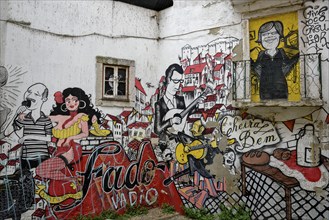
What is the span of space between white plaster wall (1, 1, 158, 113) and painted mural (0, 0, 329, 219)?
27cm

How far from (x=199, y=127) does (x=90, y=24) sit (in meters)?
3.37

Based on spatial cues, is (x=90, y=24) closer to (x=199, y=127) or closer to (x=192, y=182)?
(x=199, y=127)

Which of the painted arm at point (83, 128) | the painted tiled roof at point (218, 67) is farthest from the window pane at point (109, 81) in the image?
the painted tiled roof at point (218, 67)

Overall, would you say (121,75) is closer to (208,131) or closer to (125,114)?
(125,114)

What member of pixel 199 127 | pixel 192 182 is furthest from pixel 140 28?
pixel 192 182

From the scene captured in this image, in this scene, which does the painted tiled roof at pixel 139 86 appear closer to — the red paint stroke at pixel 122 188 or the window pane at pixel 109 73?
the window pane at pixel 109 73

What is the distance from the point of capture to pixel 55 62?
22.2 feet

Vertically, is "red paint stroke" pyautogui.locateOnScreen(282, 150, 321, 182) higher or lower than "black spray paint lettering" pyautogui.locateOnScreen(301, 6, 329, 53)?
lower

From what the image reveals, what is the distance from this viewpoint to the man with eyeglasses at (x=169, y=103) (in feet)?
25.4

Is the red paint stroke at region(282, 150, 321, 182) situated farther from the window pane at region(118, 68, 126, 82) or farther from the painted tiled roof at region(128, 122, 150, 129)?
the window pane at region(118, 68, 126, 82)

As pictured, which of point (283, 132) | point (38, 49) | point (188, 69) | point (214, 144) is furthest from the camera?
point (188, 69)

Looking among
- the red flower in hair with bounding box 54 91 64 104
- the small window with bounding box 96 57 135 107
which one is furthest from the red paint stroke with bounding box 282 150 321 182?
the red flower in hair with bounding box 54 91 64 104

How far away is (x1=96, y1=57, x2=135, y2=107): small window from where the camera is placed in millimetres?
7324

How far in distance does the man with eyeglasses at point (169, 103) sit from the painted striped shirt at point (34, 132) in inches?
103
